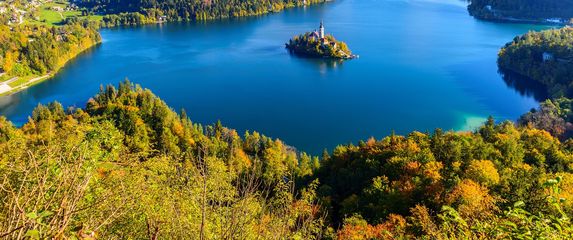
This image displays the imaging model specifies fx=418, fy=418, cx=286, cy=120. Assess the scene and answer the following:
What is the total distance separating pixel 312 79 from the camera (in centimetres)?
2595

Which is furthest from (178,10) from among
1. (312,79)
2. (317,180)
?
(317,180)

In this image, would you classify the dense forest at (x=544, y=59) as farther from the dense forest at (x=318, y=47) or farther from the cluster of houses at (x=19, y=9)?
the cluster of houses at (x=19, y=9)

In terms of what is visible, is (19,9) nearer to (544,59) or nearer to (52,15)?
(52,15)

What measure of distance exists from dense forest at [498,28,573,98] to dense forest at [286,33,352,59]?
422 inches

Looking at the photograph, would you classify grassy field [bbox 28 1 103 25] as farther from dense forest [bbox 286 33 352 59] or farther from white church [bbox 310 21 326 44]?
white church [bbox 310 21 326 44]

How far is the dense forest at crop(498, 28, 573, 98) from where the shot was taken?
931 inches

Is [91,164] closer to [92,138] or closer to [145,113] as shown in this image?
[92,138]

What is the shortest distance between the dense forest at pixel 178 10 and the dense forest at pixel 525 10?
24692 mm

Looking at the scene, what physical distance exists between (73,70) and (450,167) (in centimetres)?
Answer: 2676

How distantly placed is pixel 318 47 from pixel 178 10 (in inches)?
986

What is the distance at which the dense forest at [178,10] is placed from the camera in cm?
4741

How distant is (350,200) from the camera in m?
9.01

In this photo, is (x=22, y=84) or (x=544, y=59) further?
(x=544, y=59)

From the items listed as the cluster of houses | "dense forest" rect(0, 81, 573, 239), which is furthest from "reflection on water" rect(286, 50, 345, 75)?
the cluster of houses
